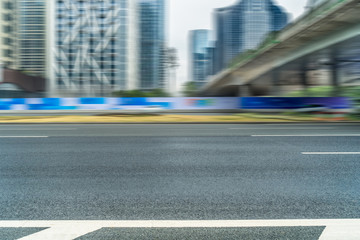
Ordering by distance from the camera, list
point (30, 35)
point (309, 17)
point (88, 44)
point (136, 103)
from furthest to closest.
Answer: point (30, 35)
point (88, 44)
point (136, 103)
point (309, 17)

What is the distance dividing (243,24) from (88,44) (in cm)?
7874

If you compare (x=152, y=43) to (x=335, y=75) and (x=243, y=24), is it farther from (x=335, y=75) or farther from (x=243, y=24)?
(x=335, y=75)

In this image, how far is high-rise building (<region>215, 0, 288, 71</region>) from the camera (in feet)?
406

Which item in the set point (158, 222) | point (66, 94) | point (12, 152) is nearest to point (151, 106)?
point (12, 152)

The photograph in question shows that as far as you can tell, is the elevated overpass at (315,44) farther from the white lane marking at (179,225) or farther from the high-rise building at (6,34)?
the high-rise building at (6,34)

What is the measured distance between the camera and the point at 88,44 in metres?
91.9

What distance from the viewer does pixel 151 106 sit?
27.9 metres

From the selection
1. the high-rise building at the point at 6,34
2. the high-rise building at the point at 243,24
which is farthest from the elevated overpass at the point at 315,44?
the high-rise building at the point at 243,24

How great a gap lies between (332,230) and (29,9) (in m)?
132

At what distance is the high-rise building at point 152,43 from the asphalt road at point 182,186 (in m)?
115

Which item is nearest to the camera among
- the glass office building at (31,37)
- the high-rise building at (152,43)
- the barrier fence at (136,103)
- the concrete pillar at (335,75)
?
the barrier fence at (136,103)

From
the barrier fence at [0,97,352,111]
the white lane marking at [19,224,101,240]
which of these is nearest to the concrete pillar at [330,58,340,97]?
the barrier fence at [0,97,352,111]

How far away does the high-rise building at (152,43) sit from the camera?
12862 centimetres

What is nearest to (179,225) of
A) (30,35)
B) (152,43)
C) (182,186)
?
(182,186)
